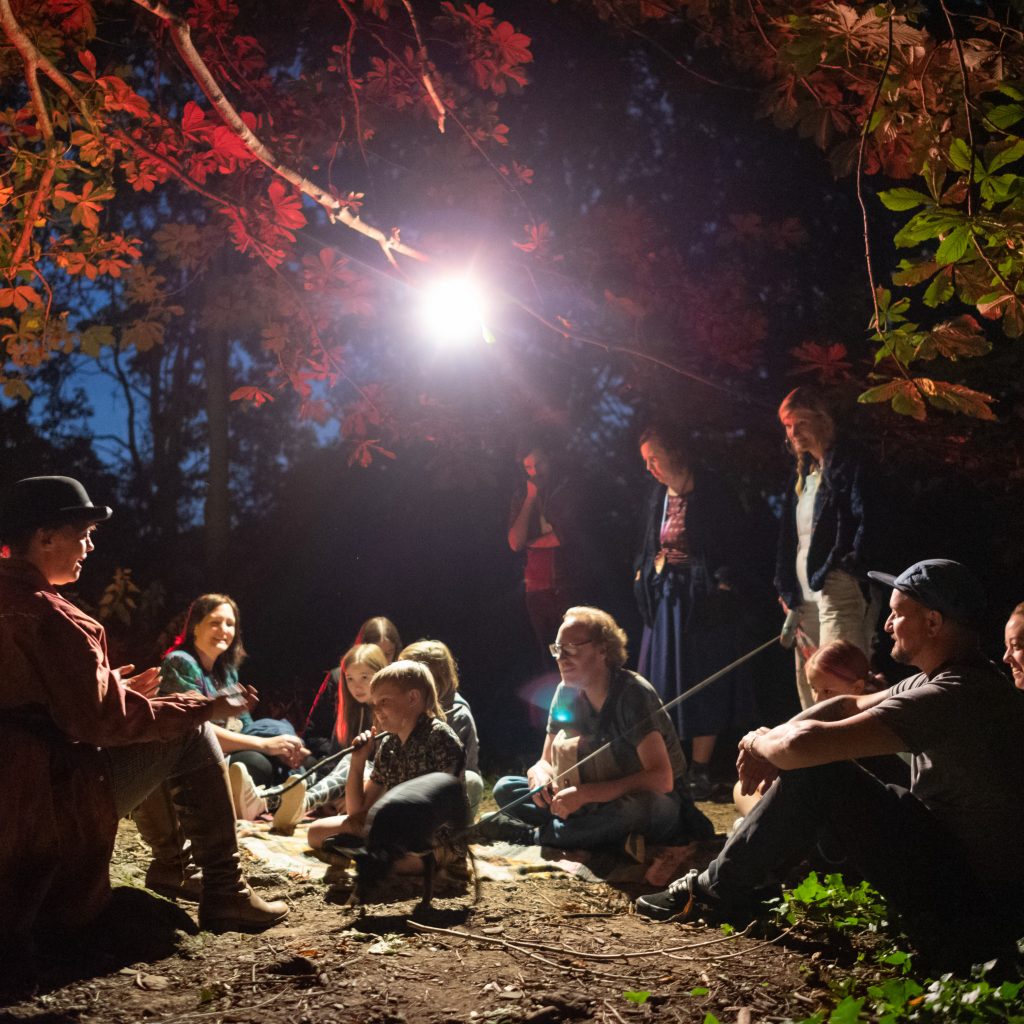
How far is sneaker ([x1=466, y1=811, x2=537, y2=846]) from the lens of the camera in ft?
16.5

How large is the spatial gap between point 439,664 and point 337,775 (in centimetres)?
111

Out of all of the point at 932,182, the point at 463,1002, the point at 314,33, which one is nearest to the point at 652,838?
the point at 463,1002

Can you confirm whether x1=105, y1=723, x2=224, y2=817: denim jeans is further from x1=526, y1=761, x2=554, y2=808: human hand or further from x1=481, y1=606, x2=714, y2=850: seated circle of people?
x1=526, y1=761, x2=554, y2=808: human hand

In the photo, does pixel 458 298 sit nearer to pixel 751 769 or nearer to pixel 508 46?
pixel 508 46

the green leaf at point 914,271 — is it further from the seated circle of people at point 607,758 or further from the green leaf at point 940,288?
the seated circle of people at point 607,758

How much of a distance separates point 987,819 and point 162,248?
232 inches

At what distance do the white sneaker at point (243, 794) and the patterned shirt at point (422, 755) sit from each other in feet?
4.12

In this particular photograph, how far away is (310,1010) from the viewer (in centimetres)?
278

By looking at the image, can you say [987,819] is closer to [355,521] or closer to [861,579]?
[861,579]

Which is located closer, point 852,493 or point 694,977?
point 694,977

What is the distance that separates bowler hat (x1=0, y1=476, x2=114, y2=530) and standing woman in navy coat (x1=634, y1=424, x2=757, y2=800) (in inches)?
147

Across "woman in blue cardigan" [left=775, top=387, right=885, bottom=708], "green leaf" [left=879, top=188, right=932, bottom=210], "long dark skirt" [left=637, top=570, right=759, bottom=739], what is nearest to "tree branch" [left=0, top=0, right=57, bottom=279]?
"green leaf" [left=879, top=188, right=932, bottom=210]

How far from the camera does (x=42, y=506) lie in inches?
124

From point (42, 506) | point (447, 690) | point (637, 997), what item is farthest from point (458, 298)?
Result: point (637, 997)
